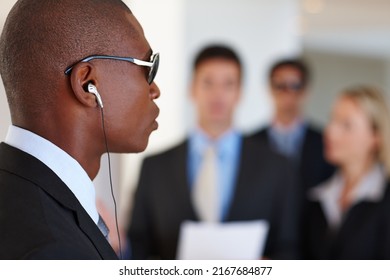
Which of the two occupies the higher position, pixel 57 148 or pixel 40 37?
pixel 40 37

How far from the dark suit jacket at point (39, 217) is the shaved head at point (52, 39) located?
0.06 metres

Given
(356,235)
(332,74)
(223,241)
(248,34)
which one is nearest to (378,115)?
(356,235)

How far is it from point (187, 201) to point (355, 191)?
58 cm

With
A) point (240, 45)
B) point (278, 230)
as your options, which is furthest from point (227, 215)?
point (240, 45)

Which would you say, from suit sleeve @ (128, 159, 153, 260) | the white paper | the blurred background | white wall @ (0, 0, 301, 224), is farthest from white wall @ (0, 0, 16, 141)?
white wall @ (0, 0, 301, 224)

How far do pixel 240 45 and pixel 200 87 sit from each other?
3.05 m

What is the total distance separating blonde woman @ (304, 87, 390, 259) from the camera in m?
2.10

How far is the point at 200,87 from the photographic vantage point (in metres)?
2.07

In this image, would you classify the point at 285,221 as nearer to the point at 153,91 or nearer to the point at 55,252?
the point at 153,91

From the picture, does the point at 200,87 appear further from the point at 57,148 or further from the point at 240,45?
the point at 240,45

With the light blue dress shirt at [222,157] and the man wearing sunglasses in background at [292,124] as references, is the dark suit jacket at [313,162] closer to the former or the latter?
the man wearing sunglasses in background at [292,124]

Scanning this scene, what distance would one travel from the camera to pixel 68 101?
71cm

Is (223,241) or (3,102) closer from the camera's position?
(3,102)
